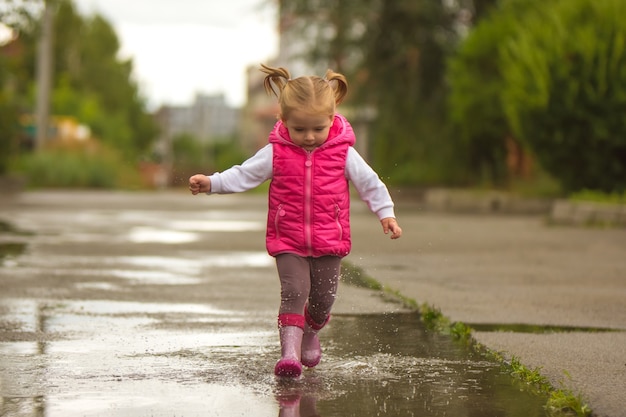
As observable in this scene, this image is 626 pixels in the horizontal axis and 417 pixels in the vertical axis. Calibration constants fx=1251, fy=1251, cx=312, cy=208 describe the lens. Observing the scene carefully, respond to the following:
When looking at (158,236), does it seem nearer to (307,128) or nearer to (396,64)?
(307,128)

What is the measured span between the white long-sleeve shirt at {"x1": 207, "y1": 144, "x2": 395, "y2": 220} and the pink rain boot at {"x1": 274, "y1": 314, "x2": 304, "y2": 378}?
589mm

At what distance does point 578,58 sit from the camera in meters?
17.1

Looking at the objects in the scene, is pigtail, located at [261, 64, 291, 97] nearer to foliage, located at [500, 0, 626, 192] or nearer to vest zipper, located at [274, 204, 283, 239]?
vest zipper, located at [274, 204, 283, 239]

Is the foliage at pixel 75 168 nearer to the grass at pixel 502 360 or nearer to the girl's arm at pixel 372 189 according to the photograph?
the grass at pixel 502 360

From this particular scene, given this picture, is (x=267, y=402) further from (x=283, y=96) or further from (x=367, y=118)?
(x=367, y=118)

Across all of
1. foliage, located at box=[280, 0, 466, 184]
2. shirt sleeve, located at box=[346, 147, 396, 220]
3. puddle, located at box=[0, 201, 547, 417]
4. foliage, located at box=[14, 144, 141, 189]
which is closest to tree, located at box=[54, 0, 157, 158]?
foliage, located at box=[14, 144, 141, 189]

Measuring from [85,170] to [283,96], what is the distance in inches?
1285

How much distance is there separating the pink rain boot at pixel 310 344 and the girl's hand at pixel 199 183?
0.71 metres

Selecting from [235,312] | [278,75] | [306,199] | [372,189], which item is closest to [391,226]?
[372,189]

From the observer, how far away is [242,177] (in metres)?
5.41

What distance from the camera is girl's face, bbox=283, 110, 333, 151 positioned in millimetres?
5203

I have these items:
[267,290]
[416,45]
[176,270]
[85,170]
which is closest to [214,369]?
[267,290]

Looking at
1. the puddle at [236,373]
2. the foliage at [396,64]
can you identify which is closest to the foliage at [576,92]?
the foliage at [396,64]

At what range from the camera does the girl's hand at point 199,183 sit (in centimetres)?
529
